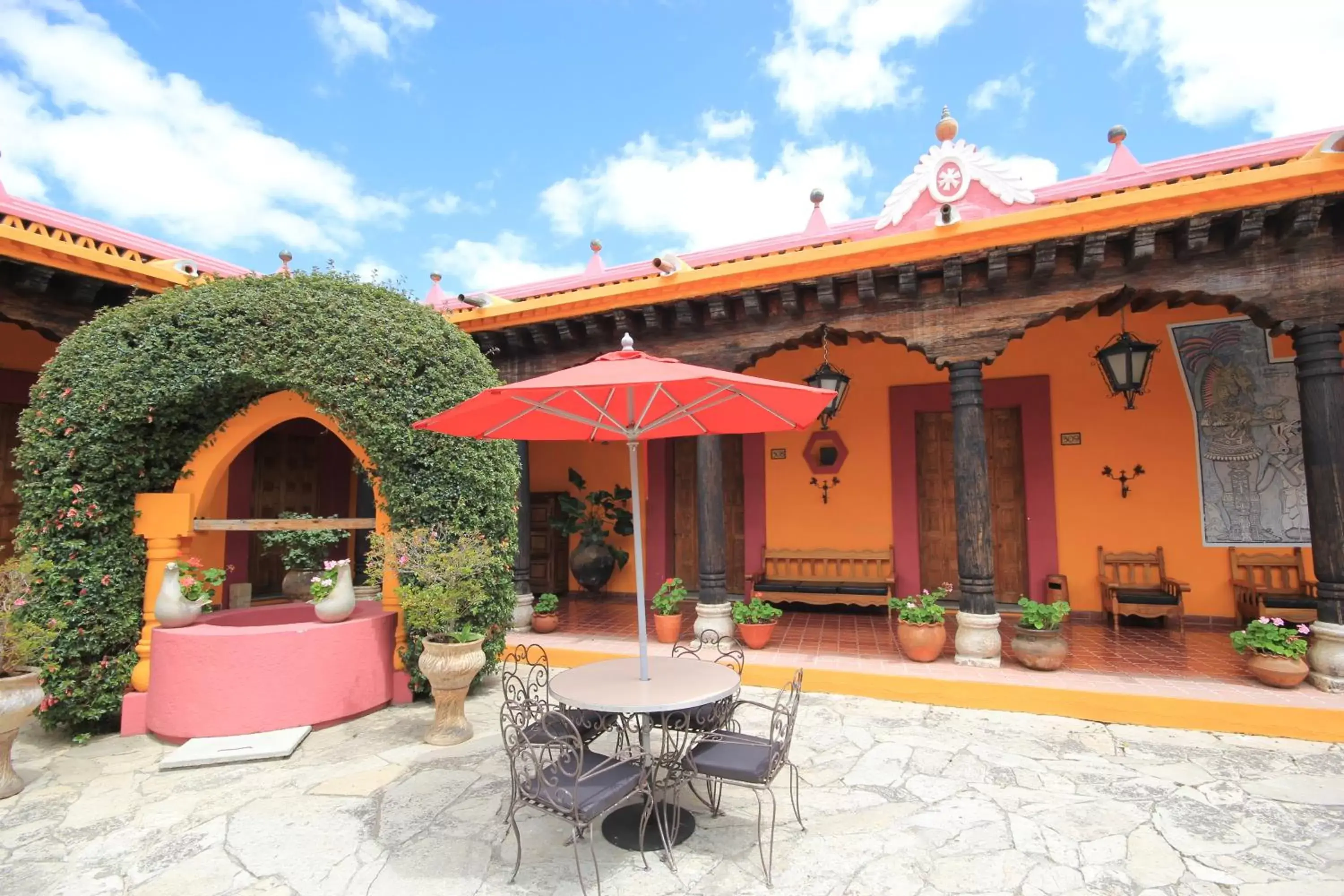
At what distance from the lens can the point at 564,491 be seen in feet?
30.1

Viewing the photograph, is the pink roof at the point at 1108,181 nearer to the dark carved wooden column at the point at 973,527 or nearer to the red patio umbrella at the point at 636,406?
the dark carved wooden column at the point at 973,527

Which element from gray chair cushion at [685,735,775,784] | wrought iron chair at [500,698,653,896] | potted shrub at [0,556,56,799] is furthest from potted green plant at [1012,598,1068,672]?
potted shrub at [0,556,56,799]

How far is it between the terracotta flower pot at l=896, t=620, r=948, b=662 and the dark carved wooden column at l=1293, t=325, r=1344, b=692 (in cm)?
247

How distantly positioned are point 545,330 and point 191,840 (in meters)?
5.05

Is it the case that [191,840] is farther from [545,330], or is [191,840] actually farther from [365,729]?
[545,330]

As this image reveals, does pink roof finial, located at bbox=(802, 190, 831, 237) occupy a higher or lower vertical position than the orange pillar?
higher

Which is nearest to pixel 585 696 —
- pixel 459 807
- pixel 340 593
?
pixel 459 807

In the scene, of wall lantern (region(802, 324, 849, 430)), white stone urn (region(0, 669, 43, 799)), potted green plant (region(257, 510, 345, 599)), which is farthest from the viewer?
wall lantern (region(802, 324, 849, 430))

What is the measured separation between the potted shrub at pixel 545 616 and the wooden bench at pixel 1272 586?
6.74 m

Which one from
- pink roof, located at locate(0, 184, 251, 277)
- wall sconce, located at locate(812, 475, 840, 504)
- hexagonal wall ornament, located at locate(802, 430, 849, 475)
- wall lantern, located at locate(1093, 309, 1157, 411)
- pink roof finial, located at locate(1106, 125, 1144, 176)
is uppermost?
pink roof finial, located at locate(1106, 125, 1144, 176)

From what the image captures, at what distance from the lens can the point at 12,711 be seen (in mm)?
3555

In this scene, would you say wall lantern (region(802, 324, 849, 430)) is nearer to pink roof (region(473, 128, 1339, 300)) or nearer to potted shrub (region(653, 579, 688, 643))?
pink roof (region(473, 128, 1339, 300))

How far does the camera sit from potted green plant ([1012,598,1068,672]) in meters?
5.02

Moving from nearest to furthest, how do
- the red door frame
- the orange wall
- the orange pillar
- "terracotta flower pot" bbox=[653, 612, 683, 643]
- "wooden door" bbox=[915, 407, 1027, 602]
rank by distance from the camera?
the orange pillar → "terracotta flower pot" bbox=[653, 612, 683, 643] → the orange wall → the red door frame → "wooden door" bbox=[915, 407, 1027, 602]
